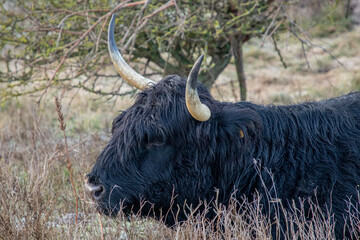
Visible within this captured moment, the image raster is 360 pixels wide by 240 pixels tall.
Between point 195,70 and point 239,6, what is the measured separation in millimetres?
3696

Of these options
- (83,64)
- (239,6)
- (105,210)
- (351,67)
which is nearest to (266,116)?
(105,210)

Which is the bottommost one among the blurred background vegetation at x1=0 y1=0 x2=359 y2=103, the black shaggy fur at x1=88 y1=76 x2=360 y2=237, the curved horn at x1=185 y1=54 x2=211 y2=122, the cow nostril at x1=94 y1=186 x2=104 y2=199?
the cow nostril at x1=94 y1=186 x2=104 y2=199

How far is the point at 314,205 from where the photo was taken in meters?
3.23

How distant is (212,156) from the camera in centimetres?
349

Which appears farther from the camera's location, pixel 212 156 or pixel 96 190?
pixel 212 156

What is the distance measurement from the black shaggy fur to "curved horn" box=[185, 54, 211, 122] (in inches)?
4.9

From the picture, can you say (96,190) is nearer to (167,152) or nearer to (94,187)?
(94,187)

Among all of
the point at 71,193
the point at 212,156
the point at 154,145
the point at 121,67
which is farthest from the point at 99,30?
the point at 212,156

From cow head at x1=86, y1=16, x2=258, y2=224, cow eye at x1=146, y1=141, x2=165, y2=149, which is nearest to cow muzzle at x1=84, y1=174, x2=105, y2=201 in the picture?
cow head at x1=86, y1=16, x2=258, y2=224

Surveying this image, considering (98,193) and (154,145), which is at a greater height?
(154,145)

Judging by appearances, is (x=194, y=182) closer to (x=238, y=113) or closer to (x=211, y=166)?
(x=211, y=166)

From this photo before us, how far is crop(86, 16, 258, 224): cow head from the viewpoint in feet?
11.0

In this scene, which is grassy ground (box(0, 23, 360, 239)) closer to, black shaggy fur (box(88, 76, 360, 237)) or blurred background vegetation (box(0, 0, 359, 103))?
black shaggy fur (box(88, 76, 360, 237))

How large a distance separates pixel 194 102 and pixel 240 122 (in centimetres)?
41
